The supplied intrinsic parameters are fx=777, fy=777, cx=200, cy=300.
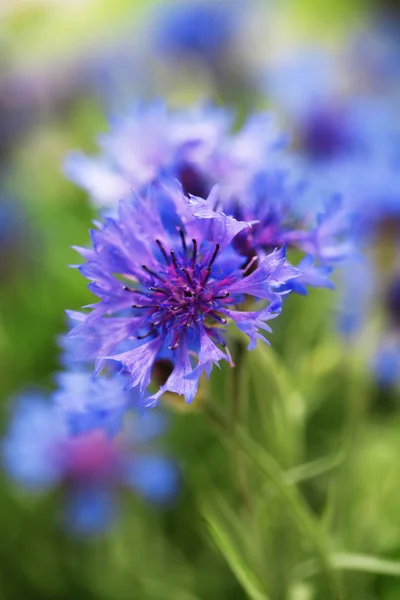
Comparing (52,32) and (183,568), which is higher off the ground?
(52,32)

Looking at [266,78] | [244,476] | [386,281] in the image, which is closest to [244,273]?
[244,476]

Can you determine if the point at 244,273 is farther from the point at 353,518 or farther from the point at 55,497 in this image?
the point at 55,497

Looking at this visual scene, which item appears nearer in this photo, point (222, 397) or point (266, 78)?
point (222, 397)

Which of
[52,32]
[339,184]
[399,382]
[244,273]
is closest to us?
[244,273]

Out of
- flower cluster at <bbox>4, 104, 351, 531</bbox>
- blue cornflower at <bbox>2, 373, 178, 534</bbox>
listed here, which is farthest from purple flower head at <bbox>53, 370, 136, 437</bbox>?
blue cornflower at <bbox>2, 373, 178, 534</bbox>

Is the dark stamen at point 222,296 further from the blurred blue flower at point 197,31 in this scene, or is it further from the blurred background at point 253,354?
the blurred blue flower at point 197,31

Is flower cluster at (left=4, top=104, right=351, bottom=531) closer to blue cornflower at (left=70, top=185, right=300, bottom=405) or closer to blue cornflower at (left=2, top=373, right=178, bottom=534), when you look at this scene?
blue cornflower at (left=70, top=185, right=300, bottom=405)

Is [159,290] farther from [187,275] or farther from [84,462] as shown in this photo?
[84,462]
